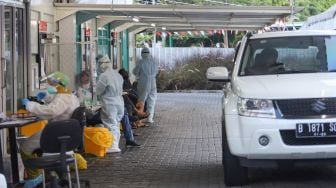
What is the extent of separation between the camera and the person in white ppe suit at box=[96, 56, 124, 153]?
1128cm

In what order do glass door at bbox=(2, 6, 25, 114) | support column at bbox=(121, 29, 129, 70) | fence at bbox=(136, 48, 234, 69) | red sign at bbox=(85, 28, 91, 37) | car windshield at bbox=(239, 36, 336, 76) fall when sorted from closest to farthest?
car windshield at bbox=(239, 36, 336, 76), glass door at bbox=(2, 6, 25, 114), red sign at bbox=(85, 28, 91, 37), support column at bbox=(121, 29, 129, 70), fence at bbox=(136, 48, 234, 69)

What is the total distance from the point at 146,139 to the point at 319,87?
630 cm

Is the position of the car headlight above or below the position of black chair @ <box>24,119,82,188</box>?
above

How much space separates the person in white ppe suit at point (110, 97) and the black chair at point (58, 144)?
3.77 meters

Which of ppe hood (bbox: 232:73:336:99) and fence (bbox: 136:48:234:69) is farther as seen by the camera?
fence (bbox: 136:48:234:69)

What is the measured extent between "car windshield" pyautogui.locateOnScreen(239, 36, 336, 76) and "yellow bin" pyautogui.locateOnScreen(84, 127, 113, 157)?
10.2ft

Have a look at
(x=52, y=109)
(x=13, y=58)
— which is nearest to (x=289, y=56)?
(x=52, y=109)

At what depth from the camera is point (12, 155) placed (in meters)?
8.07

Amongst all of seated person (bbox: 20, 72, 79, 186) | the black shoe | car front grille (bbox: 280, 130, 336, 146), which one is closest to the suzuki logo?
car front grille (bbox: 280, 130, 336, 146)

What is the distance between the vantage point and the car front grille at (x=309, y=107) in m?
7.61

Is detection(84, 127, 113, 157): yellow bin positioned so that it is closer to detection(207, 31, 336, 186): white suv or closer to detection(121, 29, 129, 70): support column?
detection(207, 31, 336, 186): white suv

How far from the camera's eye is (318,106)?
7613 mm

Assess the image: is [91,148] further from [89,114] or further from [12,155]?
[12,155]

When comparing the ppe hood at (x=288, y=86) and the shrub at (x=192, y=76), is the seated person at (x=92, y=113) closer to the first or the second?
the ppe hood at (x=288, y=86)
